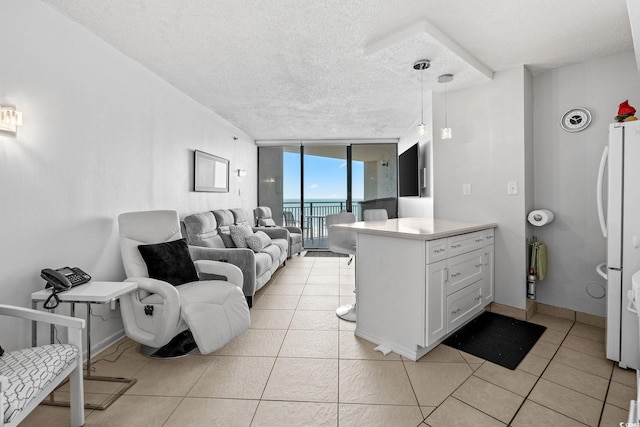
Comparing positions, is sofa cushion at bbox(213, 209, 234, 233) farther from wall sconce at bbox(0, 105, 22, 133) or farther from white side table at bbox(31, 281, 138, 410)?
wall sconce at bbox(0, 105, 22, 133)

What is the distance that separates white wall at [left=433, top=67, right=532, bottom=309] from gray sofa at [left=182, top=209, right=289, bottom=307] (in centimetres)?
222

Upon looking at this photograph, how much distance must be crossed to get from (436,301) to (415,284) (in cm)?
22

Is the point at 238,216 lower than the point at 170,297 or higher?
higher

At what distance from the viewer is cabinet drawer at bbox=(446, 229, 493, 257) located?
2.22 metres

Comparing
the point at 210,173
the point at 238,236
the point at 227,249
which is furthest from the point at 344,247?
the point at 210,173

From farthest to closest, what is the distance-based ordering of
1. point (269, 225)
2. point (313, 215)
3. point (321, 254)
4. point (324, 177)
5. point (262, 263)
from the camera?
point (313, 215)
point (324, 177)
point (321, 254)
point (269, 225)
point (262, 263)

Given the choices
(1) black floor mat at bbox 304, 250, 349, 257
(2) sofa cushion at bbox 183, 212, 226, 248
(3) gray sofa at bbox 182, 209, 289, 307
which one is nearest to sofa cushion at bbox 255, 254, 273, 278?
(3) gray sofa at bbox 182, 209, 289, 307

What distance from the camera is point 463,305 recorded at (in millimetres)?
2389

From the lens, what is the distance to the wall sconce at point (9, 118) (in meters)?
1.59

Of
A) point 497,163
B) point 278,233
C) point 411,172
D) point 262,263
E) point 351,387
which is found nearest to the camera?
point 351,387

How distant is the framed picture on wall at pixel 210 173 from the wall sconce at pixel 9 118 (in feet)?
7.00

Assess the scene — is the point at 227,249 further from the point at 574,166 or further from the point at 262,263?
the point at 574,166

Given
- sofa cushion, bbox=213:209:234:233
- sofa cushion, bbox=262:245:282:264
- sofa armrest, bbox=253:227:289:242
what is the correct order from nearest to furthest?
1. sofa cushion, bbox=262:245:282:264
2. sofa cushion, bbox=213:209:234:233
3. sofa armrest, bbox=253:227:289:242

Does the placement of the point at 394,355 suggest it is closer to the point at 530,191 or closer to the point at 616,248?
the point at 616,248
